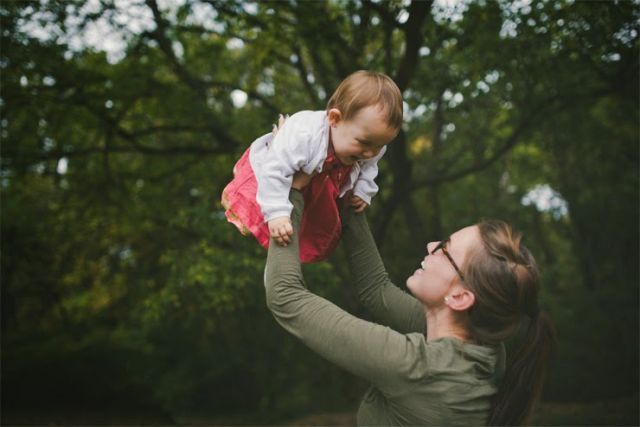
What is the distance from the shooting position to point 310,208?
223cm

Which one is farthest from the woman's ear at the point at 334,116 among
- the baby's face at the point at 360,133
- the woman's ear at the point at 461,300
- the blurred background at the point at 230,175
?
the blurred background at the point at 230,175

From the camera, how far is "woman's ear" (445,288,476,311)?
182cm

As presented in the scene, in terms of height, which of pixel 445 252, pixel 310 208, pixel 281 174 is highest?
pixel 281 174

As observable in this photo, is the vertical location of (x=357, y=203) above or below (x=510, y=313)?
above

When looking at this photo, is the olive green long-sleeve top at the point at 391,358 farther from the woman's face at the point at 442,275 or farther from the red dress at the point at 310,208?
the red dress at the point at 310,208

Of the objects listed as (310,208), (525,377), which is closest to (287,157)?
(310,208)

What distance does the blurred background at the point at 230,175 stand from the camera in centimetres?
623

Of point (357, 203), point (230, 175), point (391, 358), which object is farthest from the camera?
point (230, 175)

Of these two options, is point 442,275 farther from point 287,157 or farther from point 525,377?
point 287,157

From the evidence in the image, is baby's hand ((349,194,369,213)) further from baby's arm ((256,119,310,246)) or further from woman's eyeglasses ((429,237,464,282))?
woman's eyeglasses ((429,237,464,282))

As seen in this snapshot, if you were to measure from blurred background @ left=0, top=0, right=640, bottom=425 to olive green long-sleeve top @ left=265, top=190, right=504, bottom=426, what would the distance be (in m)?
4.10

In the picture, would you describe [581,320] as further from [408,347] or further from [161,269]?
[408,347]

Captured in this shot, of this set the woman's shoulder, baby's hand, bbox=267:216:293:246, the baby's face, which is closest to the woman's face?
the woman's shoulder

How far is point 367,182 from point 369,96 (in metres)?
0.43
